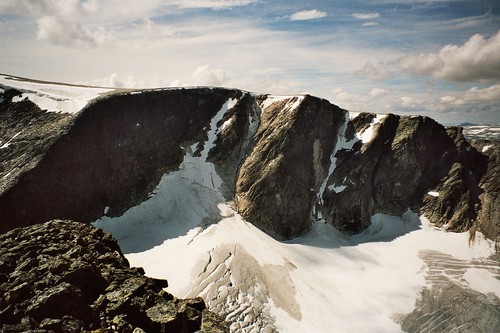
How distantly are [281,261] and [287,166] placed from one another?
75.8 ft

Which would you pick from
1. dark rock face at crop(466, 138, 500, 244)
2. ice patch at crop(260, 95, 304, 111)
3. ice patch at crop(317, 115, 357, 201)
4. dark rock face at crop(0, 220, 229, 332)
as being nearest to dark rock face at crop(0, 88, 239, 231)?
ice patch at crop(260, 95, 304, 111)

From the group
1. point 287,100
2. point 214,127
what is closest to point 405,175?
point 287,100

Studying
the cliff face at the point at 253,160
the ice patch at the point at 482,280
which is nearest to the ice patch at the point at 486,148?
the cliff face at the point at 253,160

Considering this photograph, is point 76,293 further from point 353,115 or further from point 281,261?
point 353,115

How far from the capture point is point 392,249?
62.1 metres

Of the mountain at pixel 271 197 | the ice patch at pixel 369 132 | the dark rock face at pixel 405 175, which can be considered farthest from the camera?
the ice patch at pixel 369 132

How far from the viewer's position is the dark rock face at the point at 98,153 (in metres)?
49.2

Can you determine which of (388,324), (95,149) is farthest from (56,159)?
(388,324)

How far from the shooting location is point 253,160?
6875 centimetres

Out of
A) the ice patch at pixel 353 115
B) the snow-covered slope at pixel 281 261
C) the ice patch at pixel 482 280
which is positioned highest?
the ice patch at pixel 353 115

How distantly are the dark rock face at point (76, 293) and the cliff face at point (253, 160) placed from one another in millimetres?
39855

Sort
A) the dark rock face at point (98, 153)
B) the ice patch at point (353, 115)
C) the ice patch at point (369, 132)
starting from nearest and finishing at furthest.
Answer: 1. the dark rock face at point (98, 153)
2. the ice patch at point (369, 132)
3. the ice patch at point (353, 115)

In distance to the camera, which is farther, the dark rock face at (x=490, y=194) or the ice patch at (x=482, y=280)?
the dark rock face at (x=490, y=194)

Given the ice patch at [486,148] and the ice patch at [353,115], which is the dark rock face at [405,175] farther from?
the ice patch at [486,148]
